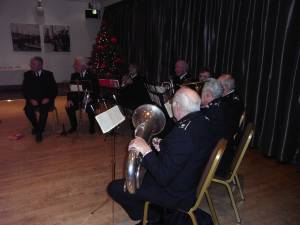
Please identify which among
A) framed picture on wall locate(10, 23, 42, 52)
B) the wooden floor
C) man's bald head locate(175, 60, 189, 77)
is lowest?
the wooden floor

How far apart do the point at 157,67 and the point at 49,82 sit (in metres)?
2.69

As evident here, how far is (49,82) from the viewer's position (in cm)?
471

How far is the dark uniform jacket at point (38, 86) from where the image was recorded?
181 inches

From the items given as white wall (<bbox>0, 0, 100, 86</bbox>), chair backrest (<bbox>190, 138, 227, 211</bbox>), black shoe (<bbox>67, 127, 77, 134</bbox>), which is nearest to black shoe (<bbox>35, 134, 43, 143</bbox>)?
black shoe (<bbox>67, 127, 77, 134</bbox>)

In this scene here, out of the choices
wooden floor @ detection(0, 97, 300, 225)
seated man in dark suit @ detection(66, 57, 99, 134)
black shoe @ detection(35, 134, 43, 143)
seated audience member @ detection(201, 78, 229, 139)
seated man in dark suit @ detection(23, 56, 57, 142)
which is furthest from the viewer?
seated man in dark suit @ detection(66, 57, 99, 134)

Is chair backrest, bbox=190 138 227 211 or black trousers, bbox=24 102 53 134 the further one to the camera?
black trousers, bbox=24 102 53 134

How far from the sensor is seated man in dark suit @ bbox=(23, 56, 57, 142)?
14.9 feet

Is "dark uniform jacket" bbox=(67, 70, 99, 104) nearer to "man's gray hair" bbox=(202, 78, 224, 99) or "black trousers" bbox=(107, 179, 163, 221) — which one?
"man's gray hair" bbox=(202, 78, 224, 99)

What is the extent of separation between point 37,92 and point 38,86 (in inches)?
4.1

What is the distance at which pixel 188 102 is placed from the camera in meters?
1.68

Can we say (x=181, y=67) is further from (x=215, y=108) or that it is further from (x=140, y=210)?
(x=140, y=210)

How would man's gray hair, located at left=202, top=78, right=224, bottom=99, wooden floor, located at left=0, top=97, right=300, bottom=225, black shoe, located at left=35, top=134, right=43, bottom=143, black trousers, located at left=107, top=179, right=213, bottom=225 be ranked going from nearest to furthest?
black trousers, located at left=107, top=179, right=213, bottom=225, wooden floor, located at left=0, top=97, right=300, bottom=225, man's gray hair, located at left=202, top=78, right=224, bottom=99, black shoe, located at left=35, top=134, right=43, bottom=143

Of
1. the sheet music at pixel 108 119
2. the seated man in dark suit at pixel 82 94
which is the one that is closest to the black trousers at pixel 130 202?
the sheet music at pixel 108 119

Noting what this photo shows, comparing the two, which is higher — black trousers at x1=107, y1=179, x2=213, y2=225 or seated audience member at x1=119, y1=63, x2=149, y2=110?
seated audience member at x1=119, y1=63, x2=149, y2=110
